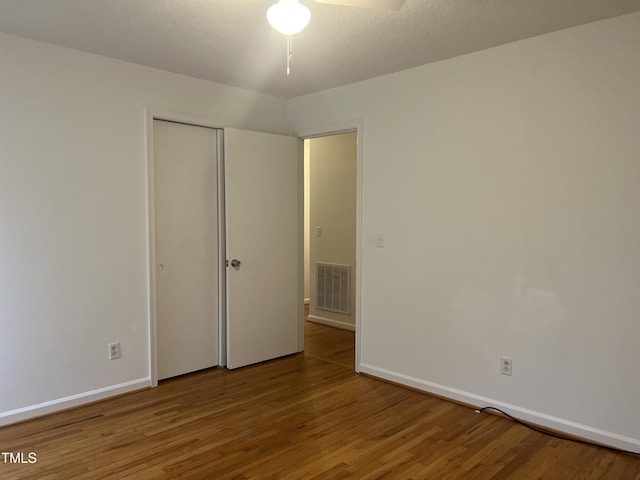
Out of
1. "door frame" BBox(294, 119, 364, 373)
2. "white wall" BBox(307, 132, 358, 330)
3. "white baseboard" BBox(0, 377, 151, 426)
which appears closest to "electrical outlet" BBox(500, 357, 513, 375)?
"door frame" BBox(294, 119, 364, 373)

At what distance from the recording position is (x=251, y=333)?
155 inches

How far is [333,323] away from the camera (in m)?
5.33

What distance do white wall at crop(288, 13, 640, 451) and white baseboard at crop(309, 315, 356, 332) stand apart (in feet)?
4.68

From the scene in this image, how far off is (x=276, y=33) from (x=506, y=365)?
8.22 ft

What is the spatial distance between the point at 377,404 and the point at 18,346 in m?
2.33

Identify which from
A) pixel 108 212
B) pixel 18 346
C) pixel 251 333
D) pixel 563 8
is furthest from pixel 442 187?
pixel 18 346

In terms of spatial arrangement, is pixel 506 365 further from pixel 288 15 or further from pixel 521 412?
pixel 288 15

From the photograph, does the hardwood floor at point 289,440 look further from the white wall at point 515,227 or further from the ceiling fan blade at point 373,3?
the ceiling fan blade at point 373,3

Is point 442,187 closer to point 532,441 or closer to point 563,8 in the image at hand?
point 563,8

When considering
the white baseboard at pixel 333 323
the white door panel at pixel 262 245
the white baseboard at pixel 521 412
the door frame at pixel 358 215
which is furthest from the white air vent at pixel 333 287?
the white baseboard at pixel 521 412

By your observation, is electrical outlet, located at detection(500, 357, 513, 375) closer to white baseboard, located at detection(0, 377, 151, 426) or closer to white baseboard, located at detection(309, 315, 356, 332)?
white baseboard, located at detection(309, 315, 356, 332)

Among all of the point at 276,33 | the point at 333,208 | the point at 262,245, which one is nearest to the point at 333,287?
the point at 333,208

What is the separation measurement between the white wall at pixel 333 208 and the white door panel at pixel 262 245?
100cm

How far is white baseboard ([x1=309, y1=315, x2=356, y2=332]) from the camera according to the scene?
5156 millimetres
